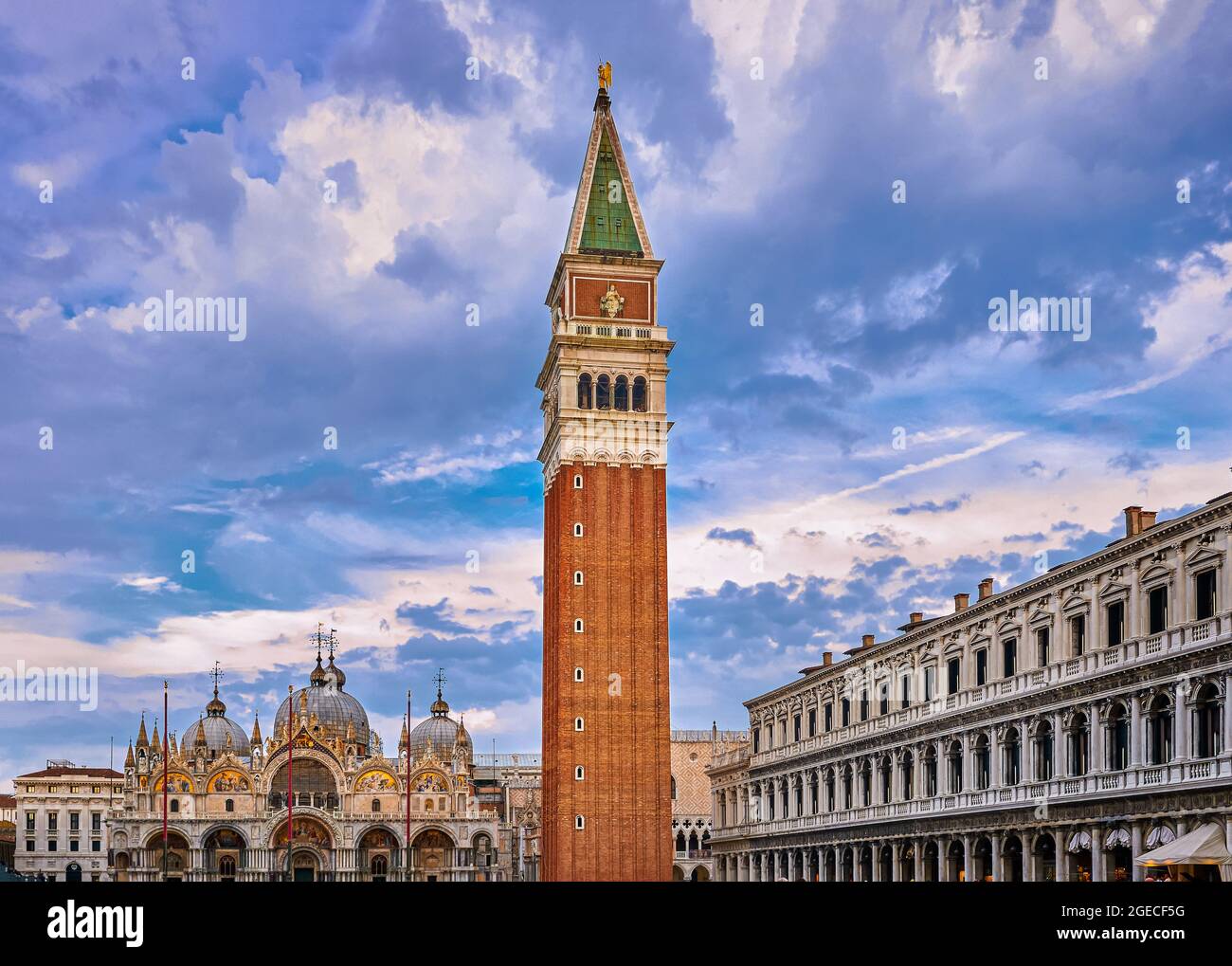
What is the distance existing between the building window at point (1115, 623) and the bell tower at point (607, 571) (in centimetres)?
3892

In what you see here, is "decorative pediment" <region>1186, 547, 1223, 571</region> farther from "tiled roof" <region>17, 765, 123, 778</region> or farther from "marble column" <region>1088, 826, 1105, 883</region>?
"tiled roof" <region>17, 765, 123, 778</region>

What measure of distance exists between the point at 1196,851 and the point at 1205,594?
8253 millimetres

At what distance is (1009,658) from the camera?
5656 cm

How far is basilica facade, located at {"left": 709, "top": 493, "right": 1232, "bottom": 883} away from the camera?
43.8m

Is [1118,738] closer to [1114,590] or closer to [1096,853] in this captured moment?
[1096,853]

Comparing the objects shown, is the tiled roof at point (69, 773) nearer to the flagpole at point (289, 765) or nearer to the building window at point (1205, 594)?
the flagpole at point (289, 765)

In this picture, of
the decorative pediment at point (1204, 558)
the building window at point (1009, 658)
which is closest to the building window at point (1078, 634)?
the building window at point (1009, 658)

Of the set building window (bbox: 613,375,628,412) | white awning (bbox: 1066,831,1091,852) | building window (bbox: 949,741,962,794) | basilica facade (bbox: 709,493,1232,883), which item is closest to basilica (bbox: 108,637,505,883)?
building window (bbox: 613,375,628,412)

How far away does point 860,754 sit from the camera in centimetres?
7019

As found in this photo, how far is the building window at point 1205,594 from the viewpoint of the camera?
43.8 metres

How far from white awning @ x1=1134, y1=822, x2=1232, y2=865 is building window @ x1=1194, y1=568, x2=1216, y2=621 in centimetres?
648
